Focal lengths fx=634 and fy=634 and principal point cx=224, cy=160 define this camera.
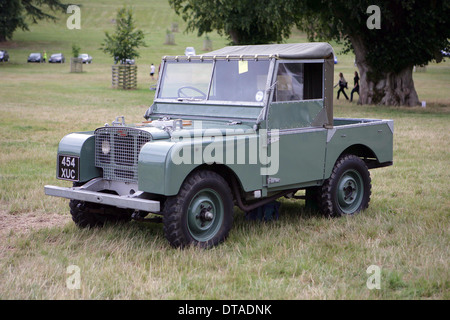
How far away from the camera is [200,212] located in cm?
669

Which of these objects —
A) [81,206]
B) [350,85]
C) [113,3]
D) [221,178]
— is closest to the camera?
[221,178]

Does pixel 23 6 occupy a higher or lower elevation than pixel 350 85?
higher

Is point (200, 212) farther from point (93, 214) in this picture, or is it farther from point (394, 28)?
point (394, 28)

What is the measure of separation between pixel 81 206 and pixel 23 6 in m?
61.4

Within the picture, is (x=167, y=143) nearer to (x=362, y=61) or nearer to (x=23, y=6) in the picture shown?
(x=362, y=61)

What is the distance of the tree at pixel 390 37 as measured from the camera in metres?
24.9

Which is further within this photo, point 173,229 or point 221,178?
point 221,178

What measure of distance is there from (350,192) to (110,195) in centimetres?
351

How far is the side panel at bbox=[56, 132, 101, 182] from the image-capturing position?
7159 millimetres

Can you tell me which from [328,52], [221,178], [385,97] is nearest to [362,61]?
[385,97]

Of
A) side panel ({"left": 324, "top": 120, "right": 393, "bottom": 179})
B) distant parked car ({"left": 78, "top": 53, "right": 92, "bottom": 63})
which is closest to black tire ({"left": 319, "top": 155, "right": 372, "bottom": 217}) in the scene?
side panel ({"left": 324, "top": 120, "right": 393, "bottom": 179})

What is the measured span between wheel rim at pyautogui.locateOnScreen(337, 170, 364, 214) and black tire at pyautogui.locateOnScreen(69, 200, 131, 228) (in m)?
2.78

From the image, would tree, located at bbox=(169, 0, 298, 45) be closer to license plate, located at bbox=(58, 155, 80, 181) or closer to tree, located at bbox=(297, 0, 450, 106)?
tree, located at bbox=(297, 0, 450, 106)

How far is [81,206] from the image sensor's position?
7.38 m
